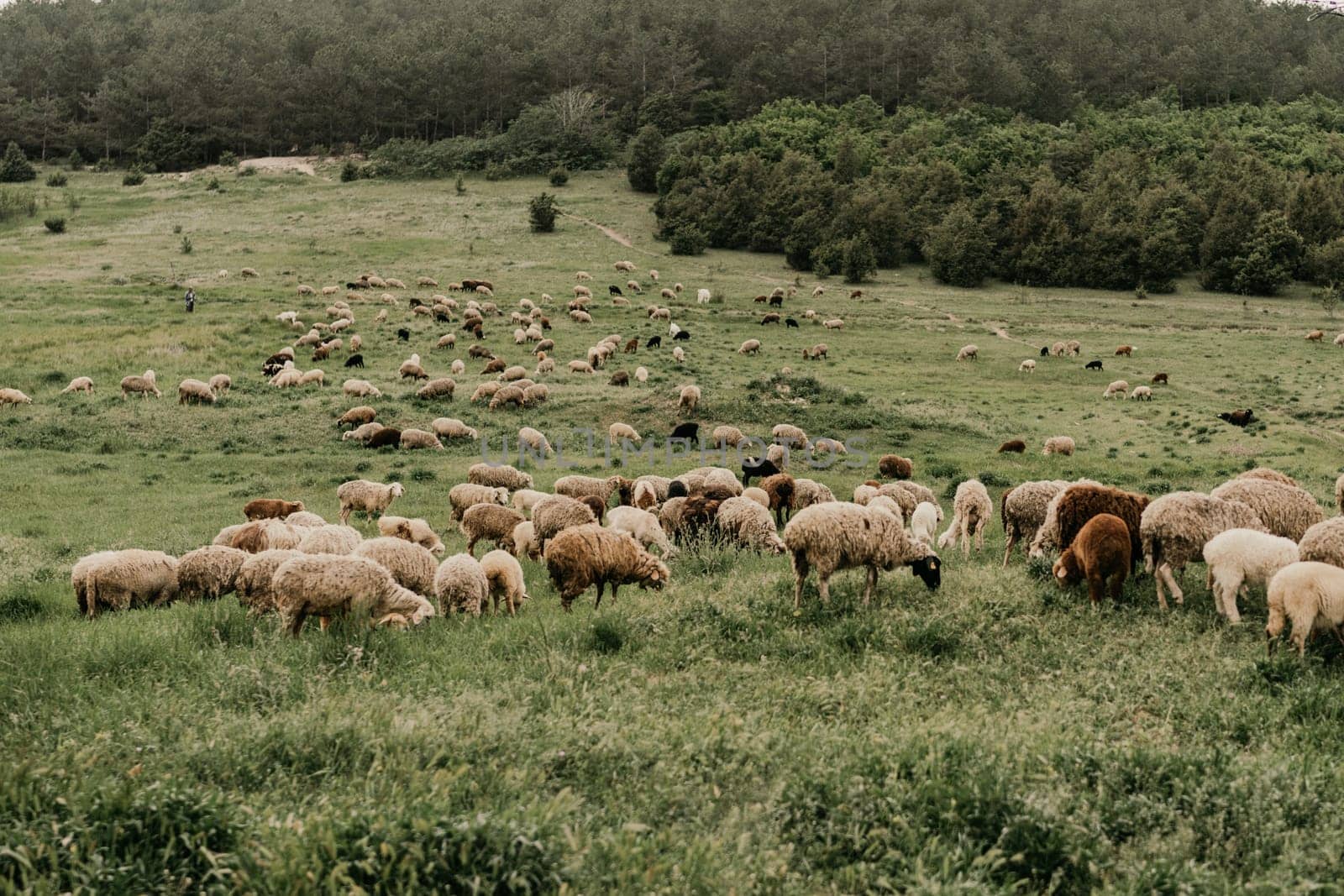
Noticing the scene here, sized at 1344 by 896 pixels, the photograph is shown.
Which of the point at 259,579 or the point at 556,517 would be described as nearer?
the point at 259,579

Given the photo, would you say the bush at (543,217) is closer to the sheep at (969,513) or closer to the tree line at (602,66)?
the tree line at (602,66)

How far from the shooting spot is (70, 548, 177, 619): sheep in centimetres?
1047

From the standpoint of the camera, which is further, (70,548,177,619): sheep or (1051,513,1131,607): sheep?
(70,548,177,619): sheep

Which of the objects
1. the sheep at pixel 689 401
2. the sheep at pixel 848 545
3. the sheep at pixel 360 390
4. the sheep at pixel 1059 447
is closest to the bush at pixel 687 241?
the sheep at pixel 360 390

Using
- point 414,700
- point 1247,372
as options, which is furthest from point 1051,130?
point 414,700

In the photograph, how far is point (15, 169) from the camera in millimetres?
95062

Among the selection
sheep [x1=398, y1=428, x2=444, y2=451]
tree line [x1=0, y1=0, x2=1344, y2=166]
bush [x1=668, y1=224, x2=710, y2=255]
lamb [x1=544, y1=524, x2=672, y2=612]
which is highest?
tree line [x1=0, y1=0, x2=1344, y2=166]

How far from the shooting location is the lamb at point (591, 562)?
34.9ft

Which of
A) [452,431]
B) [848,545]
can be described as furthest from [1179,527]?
[452,431]

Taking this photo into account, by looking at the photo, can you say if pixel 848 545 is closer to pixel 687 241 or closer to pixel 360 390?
pixel 360 390

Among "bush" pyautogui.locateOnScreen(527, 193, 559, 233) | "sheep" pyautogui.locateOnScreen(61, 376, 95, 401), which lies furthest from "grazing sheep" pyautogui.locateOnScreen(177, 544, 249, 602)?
"bush" pyautogui.locateOnScreen(527, 193, 559, 233)

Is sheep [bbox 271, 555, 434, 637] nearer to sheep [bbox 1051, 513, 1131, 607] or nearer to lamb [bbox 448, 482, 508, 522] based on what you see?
sheep [bbox 1051, 513, 1131, 607]

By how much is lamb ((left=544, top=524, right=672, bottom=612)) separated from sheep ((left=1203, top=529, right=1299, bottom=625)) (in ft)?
20.5

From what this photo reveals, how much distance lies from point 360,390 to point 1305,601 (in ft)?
92.4
